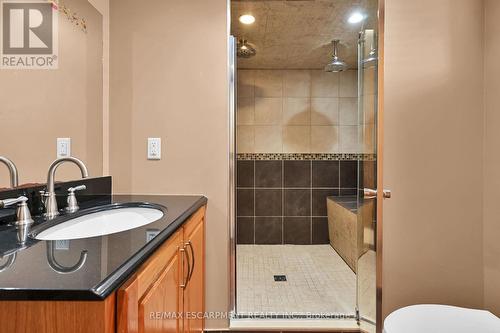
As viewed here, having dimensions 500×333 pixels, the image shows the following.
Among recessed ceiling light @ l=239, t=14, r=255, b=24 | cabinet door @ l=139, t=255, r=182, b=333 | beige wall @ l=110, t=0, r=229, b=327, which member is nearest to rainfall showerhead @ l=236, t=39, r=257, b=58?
recessed ceiling light @ l=239, t=14, r=255, b=24

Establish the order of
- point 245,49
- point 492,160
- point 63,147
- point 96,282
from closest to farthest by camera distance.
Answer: point 96,282 < point 63,147 < point 492,160 < point 245,49

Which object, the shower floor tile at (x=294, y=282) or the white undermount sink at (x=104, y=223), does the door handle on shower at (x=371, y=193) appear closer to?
the shower floor tile at (x=294, y=282)

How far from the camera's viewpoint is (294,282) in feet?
7.64

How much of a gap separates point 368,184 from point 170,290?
1151mm

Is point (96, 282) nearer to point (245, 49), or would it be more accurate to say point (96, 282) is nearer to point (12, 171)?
point (12, 171)

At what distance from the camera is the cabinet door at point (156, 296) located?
2.02 feet

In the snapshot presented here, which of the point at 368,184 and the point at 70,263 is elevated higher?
the point at 368,184

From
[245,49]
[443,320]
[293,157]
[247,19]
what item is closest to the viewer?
[443,320]

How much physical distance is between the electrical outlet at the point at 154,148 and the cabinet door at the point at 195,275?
445 millimetres

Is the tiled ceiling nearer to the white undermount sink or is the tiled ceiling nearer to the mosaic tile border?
the mosaic tile border

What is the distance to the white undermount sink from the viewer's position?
1036 millimetres

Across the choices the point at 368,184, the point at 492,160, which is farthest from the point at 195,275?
the point at 492,160

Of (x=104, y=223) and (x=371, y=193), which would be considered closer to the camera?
(x=104, y=223)

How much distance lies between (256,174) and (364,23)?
2188 millimetres
